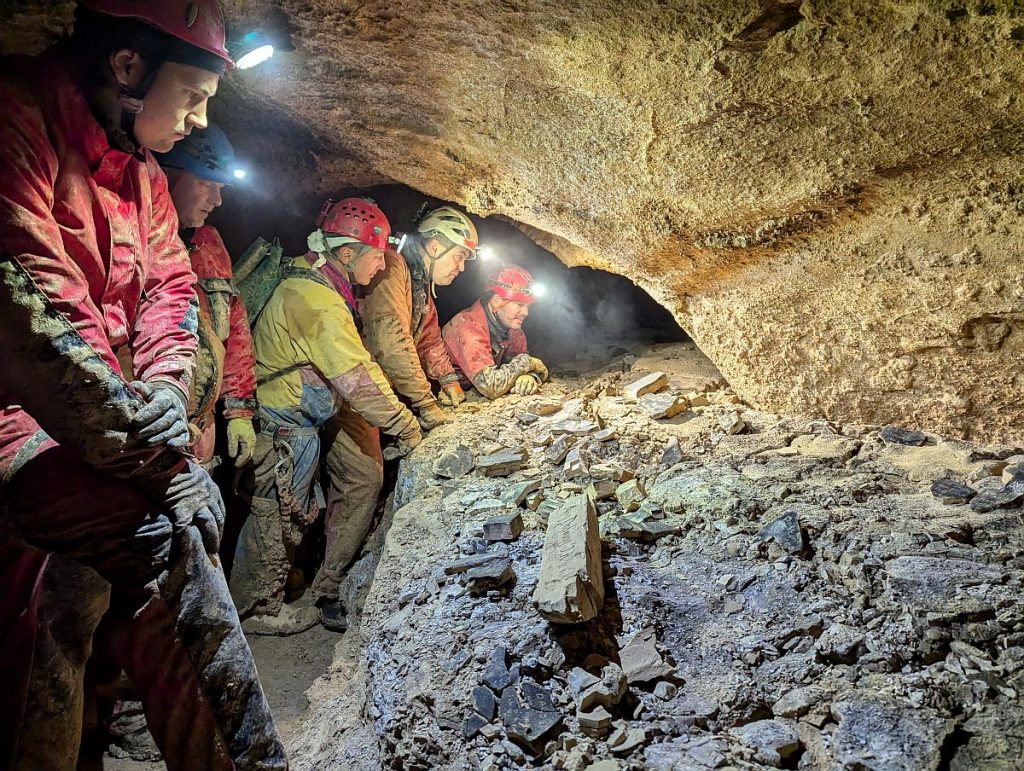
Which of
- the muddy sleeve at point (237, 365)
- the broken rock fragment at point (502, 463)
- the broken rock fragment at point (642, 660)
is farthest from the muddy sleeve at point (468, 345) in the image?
the broken rock fragment at point (642, 660)

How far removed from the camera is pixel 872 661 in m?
1.62

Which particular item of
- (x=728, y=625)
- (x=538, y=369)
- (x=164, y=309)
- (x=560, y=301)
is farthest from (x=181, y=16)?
(x=560, y=301)

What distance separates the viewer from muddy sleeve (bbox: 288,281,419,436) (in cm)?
429

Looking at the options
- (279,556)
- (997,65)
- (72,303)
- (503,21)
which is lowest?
(279,556)

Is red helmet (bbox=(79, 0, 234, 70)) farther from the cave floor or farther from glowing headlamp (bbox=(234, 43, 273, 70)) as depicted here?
the cave floor

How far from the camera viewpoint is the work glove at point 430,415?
500 centimetres

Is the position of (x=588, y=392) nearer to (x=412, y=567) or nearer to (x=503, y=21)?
(x=412, y=567)

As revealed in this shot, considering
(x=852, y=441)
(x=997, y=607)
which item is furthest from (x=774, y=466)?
(x=997, y=607)

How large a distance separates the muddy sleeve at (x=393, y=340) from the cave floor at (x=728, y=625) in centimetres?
187

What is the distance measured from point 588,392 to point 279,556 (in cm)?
303

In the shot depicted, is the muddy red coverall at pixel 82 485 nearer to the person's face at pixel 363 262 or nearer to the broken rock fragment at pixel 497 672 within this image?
the broken rock fragment at pixel 497 672

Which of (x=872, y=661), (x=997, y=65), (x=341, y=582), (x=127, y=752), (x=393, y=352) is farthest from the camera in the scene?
(x=393, y=352)

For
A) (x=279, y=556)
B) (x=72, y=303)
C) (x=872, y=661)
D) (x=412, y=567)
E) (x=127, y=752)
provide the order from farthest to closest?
(x=279, y=556) → (x=127, y=752) → (x=412, y=567) → (x=72, y=303) → (x=872, y=661)

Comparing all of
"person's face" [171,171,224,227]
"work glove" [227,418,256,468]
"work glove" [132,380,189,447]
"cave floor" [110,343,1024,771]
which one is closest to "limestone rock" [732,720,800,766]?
"cave floor" [110,343,1024,771]
